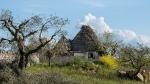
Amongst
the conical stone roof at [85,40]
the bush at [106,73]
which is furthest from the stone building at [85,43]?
the bush at [106,73]

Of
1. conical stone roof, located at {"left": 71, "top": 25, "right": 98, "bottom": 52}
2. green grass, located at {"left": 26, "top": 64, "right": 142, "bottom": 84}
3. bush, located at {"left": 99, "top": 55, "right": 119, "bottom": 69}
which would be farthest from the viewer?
conical stone roof, located at {"left": 71, "top": 25, "right": 98, "bottom": 52}

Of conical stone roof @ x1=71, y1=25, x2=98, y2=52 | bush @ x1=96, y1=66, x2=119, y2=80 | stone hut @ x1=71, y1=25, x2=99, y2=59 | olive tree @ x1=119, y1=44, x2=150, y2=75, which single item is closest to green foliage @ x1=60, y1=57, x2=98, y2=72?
bush @ x1=96, y1=66, x2=119, y2=80

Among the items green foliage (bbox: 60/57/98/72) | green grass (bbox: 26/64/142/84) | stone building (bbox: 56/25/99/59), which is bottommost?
green grass (bbox: 26/64/142/84)

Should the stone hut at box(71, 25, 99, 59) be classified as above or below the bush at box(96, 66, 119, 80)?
above

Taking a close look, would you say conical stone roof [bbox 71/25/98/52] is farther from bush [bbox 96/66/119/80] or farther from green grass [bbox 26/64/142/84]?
green grass [bbox 26/64/142/84]

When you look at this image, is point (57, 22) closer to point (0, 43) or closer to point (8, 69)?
point (0, 43)

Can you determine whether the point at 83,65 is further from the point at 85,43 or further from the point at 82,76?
the point at 85,43

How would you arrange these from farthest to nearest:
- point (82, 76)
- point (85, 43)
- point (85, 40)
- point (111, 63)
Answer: point (85, 43), point (85, 40), point (111, 63), point (82, 76)

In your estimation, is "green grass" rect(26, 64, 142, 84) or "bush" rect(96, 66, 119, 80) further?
"bush" rect(96, 66, 119, 80)

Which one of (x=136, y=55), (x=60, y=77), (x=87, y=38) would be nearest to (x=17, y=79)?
(x=60, y=77)

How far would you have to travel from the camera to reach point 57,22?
93.7 feet

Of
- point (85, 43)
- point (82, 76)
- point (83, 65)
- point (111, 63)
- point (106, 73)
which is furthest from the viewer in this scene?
point (85, 43)

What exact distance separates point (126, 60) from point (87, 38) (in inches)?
1003

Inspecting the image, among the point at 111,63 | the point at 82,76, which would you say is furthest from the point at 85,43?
the point at 82,76
